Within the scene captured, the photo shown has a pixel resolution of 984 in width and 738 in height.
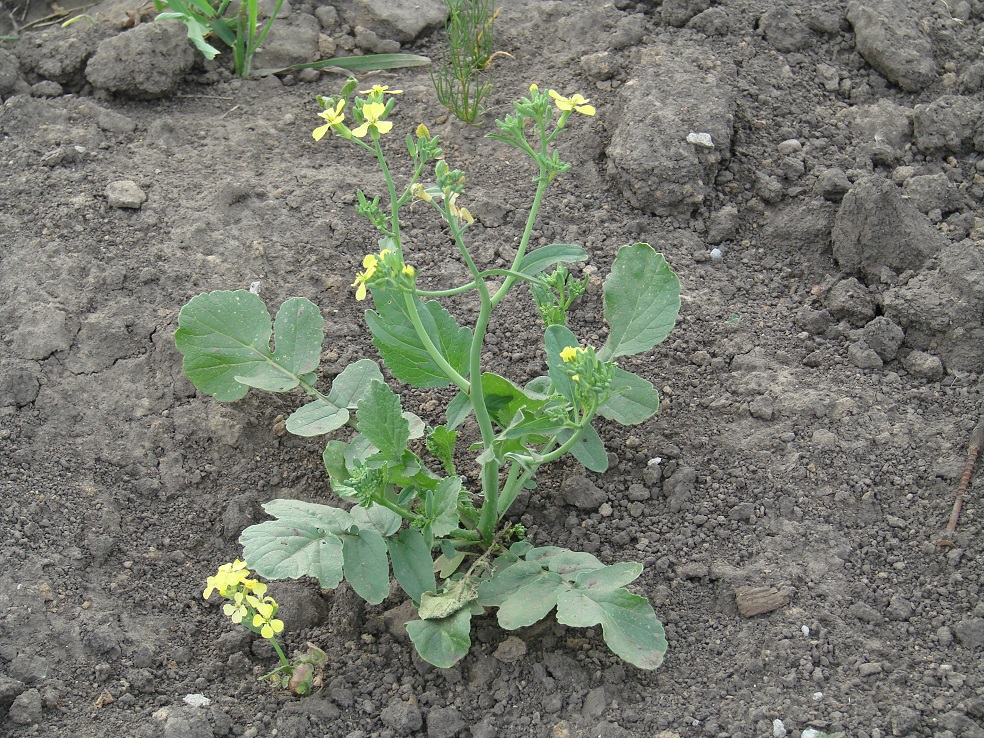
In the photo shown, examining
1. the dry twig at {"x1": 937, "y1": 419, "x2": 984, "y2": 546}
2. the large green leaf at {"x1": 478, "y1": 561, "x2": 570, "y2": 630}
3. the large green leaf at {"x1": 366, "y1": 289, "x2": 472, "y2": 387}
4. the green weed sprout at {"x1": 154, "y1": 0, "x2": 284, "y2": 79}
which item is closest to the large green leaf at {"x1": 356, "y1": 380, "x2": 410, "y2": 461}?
the large green leaf at {"x1": 366, "y1": 289, "x2": 472, "y2": 387}

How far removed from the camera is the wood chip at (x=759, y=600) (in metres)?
2.46

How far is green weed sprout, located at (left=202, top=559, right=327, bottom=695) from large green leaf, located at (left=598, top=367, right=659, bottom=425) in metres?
0.93

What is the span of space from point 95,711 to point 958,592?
214 centimetres

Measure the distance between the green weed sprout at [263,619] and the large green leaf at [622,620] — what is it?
2.14 ft

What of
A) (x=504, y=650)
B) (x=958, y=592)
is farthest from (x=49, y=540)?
(x=958, y=592)

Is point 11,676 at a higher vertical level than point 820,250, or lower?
lower

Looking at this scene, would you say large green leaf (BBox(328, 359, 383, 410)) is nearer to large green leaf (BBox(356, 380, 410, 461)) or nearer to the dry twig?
large green leaf (BBox(356, 380, 410, 461))

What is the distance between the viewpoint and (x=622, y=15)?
3857 millimetres

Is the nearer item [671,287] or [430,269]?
[671,287]

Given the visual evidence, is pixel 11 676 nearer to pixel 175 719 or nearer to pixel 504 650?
pixel 175 719

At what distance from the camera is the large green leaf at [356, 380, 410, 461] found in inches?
90.4

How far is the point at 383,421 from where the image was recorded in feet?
7.59

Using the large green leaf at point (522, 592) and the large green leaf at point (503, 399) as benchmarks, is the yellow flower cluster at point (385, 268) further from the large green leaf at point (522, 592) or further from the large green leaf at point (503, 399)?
the large green leaf at point (522, 592)

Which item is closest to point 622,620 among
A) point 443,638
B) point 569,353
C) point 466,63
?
point 443,638
